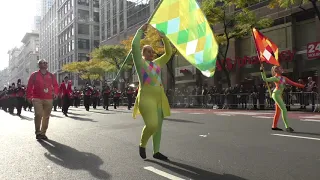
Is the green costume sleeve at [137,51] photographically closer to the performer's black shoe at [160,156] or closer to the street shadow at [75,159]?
the performer's black shoe at [160,156]

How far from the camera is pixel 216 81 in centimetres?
3167

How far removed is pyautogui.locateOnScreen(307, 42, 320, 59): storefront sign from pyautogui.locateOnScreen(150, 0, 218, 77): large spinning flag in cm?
1910

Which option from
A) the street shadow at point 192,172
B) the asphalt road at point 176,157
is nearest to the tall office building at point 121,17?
the asphalt road at point 176,157

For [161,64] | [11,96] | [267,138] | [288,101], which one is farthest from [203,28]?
[11,96]

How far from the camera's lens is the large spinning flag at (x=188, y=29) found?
204 inches

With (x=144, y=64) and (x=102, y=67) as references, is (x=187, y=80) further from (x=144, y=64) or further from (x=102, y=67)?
(x=144, y=64)

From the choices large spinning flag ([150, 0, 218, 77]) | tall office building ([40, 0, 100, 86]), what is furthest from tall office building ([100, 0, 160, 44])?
large spinning flag ([150, 0, 218, 77])

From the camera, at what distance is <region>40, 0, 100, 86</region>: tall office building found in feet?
254

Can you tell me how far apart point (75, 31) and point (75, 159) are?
7517 cm

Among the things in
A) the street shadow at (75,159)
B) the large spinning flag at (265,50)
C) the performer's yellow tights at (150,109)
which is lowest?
the street shadow at (75,159)

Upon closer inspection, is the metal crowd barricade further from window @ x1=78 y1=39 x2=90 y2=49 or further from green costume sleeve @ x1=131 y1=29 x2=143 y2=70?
window @ x1=78 y1=39 x2=90 y2=49

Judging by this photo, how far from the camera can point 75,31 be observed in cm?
7700

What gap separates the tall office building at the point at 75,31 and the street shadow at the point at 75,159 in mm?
65581

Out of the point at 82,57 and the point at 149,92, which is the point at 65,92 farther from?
the point at 82,57
